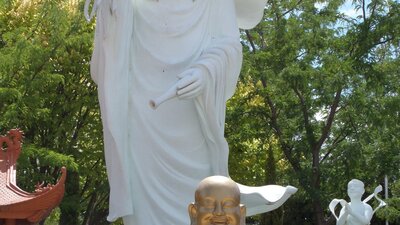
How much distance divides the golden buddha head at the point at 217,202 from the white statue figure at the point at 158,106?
2.22 meters

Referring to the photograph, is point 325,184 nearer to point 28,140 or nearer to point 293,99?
point 293,99

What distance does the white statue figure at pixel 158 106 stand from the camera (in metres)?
4.59

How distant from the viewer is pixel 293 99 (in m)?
13.9

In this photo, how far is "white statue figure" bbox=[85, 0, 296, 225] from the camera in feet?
15.0

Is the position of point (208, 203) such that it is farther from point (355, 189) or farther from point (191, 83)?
point (355, 189)

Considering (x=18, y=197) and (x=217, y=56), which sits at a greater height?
(x=217, y=56)

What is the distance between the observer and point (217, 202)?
2246 mm

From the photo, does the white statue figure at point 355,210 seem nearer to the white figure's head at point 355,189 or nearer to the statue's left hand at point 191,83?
the white figure's head at point 355,189

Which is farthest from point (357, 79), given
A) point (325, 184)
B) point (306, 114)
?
point (325, 184)

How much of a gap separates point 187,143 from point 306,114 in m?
9.28

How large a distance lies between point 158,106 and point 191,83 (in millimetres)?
289

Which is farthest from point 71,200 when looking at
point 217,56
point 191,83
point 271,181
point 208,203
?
point 208,203

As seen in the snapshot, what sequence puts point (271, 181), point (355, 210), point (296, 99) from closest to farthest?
point (355, 210)
point (296, 99)
point (271, 181)

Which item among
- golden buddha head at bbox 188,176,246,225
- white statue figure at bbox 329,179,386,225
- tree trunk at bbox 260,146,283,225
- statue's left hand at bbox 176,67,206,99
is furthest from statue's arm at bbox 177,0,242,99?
tree trunk at bbox 260,146,283,225
